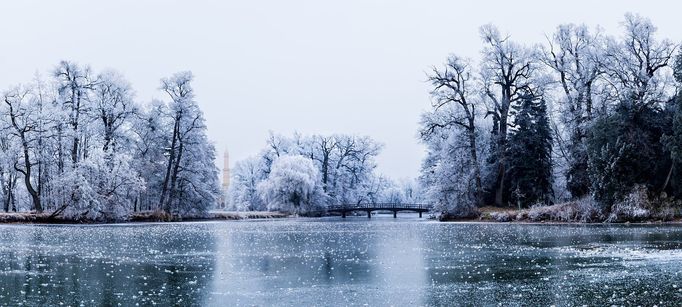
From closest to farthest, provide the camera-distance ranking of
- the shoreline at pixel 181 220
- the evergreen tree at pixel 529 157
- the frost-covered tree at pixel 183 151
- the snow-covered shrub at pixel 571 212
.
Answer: the shoreline at pixel 181 220
the snow-covered shrub at pixel 571 212
the evergreen tree at pixel 529 157
the frost-covered tree at pixel 183 151

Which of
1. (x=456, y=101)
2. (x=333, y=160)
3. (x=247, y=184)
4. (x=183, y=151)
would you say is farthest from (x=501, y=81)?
(x=247, y=184)

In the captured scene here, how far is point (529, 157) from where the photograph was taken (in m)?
59.1

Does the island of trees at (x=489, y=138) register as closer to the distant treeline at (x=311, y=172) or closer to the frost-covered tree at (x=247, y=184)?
the distant treeline at (x=311, y=172)

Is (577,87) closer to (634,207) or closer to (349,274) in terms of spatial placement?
(634,207)

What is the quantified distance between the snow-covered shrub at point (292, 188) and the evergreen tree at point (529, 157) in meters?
32.8

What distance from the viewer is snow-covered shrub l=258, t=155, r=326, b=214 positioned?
8625 cm

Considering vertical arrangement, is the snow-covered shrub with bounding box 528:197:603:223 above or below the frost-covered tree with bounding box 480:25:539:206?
below

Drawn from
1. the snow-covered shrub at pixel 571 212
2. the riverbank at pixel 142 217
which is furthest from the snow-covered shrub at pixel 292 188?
the snow-covered shrub at pixel 571 212

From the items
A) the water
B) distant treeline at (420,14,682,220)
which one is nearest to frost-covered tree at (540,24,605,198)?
distant treeline at (420,14,682,220)

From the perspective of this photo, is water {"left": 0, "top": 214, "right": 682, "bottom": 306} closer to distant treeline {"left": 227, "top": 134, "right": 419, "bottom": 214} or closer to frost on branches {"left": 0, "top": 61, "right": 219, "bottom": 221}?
frost on branches {"left": 0, "top": 61, "right": 219, "bottom": 221}

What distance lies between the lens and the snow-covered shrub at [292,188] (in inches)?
3396

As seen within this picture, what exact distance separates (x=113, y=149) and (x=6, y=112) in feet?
35.4

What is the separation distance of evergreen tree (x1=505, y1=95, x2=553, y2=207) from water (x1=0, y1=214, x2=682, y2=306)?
3207 centimetres

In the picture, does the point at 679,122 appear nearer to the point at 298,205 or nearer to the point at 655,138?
the point at 655,138
